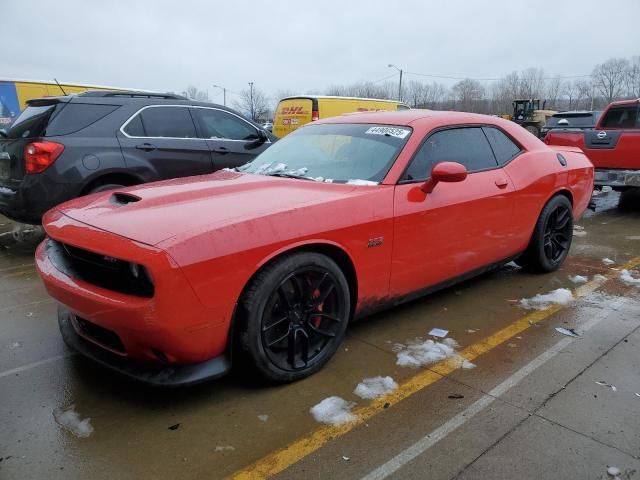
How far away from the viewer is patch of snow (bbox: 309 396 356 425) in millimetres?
2521

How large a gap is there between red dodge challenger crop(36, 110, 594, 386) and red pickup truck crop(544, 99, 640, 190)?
14.5 ft

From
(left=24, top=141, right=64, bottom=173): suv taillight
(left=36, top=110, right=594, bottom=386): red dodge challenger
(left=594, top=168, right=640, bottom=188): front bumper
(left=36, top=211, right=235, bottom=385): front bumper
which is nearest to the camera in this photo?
(left=36, top=211, right=235, bottom=385): front bumper

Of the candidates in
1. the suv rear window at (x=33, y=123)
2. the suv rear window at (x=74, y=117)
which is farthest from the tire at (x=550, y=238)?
the suv rear window at (x=33, y=123)

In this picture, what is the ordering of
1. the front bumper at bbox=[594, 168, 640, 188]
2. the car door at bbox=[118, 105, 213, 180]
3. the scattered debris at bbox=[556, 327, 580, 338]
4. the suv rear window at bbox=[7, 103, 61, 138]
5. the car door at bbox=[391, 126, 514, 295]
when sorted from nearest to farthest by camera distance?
the car door at bbox=[391, 126, 514, 295]
the scattered debris at bbox=[556, 327, 580, 338]
the suv rear window at bbox=[7, 103, 61, 138]
the car door at bbox=[118, 105, 213, 180]
the front bumper at bbox=[594, 168, 640, 188]

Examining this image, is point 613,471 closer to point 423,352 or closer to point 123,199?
point 423,352

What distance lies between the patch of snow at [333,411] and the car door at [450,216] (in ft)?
2.99

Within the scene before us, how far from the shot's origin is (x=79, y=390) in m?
2.79

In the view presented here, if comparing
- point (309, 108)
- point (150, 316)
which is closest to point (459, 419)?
point (150, 316)

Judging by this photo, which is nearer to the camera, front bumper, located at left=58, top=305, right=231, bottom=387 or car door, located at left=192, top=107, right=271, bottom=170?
front bumper, located at left=58, top=305, right=231, bottom=387

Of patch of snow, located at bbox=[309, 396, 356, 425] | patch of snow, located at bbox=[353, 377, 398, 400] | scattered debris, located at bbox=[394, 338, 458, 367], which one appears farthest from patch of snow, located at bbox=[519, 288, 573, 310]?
patch of snow, located at bbox=[309, 396, 356, 425]

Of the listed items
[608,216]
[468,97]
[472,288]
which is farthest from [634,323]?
[468,97]

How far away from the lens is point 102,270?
2.50m

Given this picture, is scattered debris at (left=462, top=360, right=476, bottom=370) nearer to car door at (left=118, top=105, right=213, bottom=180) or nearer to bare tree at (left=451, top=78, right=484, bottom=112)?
car door at (left=118, top=105, right=213, bottom=180)

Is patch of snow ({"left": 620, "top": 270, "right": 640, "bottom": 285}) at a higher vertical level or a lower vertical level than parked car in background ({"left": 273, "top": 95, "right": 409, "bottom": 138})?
lower
